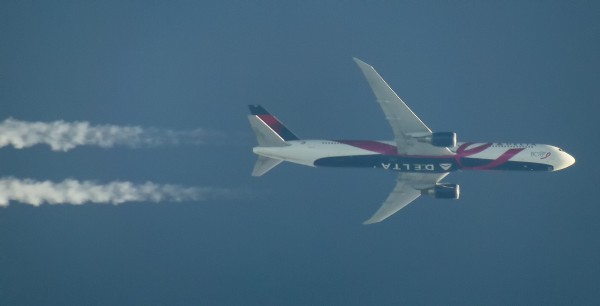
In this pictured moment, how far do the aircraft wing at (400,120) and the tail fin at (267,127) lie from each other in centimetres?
1006

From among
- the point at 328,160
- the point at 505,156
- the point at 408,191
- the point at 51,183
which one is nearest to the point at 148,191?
the point at 51,183

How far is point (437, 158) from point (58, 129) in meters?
34.4

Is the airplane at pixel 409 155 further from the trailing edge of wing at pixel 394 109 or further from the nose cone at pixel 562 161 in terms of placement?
the trailing edge of wing at pixel 394 109

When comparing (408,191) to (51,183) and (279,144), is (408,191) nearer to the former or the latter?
(279,144)

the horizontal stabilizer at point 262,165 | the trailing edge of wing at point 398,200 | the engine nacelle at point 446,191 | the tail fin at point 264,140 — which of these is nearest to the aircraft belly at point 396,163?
the engine nacelle at point 446,191

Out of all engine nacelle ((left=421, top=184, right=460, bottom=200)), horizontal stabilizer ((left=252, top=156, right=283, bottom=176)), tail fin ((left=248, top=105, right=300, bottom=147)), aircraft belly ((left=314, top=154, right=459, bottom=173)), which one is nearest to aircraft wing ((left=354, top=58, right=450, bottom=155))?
aircraft belly ((left=314, top=154, right=459, bottom=173))

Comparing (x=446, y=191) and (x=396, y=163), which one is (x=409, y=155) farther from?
(x=446, y=191)

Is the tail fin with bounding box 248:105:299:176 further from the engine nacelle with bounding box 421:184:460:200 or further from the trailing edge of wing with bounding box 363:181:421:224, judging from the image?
Answer: the engine nacelle with bounding box 421:184:460:200

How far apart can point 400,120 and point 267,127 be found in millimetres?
11564

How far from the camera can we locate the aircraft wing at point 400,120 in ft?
241

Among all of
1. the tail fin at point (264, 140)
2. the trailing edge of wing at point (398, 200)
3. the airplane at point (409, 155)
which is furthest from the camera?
the trailing edge of wing at point (398, 200)

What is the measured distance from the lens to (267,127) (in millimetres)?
78812

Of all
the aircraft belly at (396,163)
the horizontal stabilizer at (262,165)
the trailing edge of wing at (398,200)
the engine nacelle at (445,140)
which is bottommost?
the trailing edge of wing at (398,200)

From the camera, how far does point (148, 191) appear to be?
84250mm
